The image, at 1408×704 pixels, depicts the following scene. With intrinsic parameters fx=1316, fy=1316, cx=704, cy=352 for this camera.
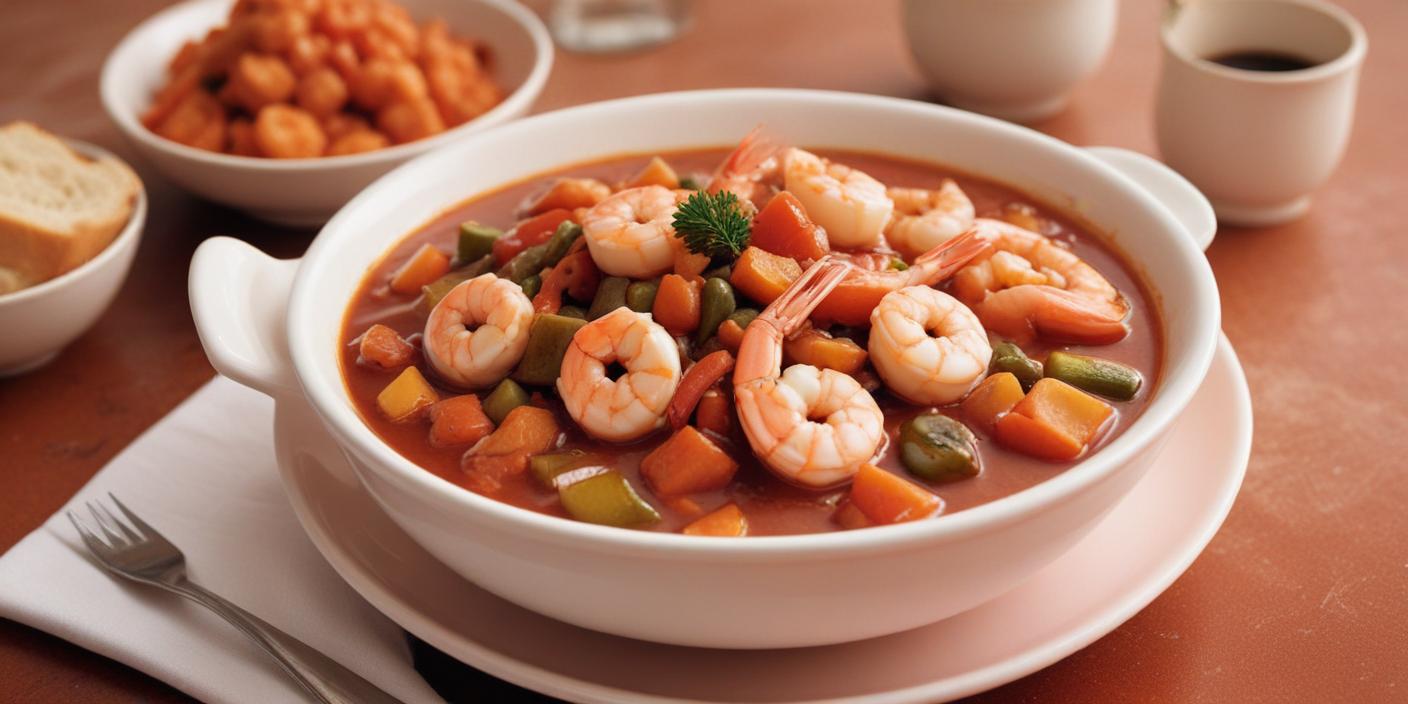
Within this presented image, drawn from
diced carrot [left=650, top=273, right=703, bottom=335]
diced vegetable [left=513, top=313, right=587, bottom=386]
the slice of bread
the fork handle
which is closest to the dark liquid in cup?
diced carrot [left=650, top=273, right=703, bottom=335]

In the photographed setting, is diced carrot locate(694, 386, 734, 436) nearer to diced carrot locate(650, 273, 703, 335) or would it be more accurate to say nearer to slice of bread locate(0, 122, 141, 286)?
diced carrot locate(650, 273, 703, 335)

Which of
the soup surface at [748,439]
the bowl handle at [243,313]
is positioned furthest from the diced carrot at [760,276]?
the bowl handle at [243,313]

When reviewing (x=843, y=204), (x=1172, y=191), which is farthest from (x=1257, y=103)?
(x=843, y=204)

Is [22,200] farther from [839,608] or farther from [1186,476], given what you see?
[1186,476]

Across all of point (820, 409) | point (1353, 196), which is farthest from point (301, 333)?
point (1353, 196)

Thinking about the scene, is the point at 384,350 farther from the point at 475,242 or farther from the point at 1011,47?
the point at 1011,47

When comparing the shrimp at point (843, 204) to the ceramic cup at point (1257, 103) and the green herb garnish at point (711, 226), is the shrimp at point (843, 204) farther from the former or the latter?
the ceramic cup at point (1257, 103)
